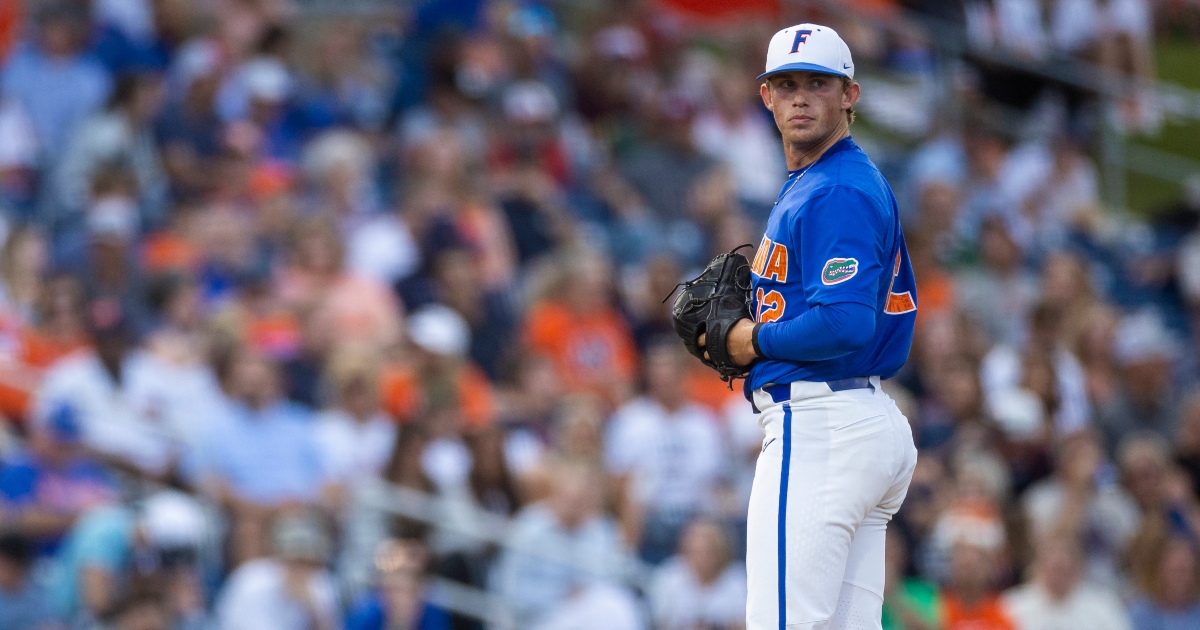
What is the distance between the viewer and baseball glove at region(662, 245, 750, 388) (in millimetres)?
4211

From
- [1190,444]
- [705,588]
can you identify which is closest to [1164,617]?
[1190,444]

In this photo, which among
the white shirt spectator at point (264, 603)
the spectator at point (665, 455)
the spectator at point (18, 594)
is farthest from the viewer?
the spectator at point (665, 455)

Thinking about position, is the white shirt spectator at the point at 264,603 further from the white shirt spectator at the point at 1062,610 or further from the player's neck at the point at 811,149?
the player's neck at the point at 811,149

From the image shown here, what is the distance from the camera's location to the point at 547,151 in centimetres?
1228

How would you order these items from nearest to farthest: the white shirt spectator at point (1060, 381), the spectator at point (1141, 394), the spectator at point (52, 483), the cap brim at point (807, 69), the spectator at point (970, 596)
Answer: the cap brim at point (807, 69) < the spectator at point (52, 483) < the spectator at point (970, 596) < the white shirt spectator at point (1060, 381) < the spectator at point (1141, 394)

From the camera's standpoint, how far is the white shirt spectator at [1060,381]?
10.7m

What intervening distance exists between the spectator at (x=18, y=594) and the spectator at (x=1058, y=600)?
5.08 meters

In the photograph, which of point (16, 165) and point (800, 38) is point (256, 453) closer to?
point (16, 165)

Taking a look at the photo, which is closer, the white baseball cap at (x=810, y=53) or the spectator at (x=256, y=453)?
the white baseball cap at (x=810, y=53)

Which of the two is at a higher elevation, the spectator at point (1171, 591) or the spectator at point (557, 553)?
the spectator at point (557, 553)

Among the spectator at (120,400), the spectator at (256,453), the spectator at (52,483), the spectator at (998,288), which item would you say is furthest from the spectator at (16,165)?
the spectator at (998,288)

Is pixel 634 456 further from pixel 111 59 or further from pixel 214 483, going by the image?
pixel 111 59

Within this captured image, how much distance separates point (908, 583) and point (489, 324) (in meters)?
3.34

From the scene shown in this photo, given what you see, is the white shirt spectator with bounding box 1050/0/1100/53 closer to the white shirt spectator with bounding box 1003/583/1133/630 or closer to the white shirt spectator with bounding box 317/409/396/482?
the white shirt spectator with bounding box 1003/583/1133/630
